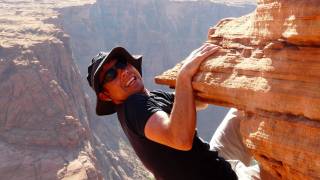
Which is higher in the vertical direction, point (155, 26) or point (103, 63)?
point (103, 63)

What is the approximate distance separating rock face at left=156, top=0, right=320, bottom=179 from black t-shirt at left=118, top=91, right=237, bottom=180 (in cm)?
42

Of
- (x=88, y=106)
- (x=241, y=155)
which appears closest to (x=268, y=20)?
(x=241, y=155)

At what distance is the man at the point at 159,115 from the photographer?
12.8 ft

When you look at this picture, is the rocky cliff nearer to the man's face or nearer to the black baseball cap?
the black baseball cap

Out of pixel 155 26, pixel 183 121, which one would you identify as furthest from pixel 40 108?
pixel 155 26

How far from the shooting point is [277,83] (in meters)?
3.83

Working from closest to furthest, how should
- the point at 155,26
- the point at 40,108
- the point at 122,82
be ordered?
the point at 122,82 → the point at 40,108 → the point at 155,26

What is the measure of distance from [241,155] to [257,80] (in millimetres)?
2338

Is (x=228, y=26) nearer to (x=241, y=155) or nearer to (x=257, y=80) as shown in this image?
(x=257, y=80)

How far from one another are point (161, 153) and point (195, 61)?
33.8 inches

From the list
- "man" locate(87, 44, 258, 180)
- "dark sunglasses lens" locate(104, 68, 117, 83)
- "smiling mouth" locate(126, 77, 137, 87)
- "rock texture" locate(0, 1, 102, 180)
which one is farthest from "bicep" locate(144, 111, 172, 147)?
"rock texture" locate(0, 1, 102, 180)

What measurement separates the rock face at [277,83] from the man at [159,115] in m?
0.29

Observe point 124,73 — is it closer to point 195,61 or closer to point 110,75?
point 110,75

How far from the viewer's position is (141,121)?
399 cm
